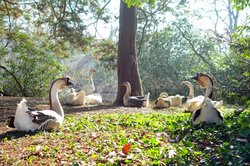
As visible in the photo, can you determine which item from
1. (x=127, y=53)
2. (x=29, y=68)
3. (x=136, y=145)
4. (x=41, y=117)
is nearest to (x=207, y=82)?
(x=136, y=145)

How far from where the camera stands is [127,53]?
12.6m

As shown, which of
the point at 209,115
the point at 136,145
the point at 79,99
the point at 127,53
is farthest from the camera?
the point at 127,53

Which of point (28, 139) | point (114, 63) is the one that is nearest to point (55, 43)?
point (114, 63)

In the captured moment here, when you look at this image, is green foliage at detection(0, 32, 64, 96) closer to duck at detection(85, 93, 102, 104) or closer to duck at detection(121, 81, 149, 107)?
duck at detection(85, 93, 102, 104)

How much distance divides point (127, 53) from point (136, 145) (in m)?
8.06

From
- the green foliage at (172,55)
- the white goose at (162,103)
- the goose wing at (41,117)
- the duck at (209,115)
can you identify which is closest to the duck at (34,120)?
the goose wing at (41,117)

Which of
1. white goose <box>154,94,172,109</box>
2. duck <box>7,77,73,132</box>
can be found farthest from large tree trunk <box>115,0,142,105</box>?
duck <box>7,77,73,132</box>

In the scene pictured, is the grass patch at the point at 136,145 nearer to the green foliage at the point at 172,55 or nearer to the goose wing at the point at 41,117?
the goose wing at the point at 41,117

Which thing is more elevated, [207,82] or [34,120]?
[207,82]

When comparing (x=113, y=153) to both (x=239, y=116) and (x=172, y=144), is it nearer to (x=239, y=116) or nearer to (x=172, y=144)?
(x=172, y=144)

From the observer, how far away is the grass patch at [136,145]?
4215 mm

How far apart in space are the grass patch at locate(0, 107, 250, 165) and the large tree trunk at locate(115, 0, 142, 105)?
19.7 ft

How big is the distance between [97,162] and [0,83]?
16528 mm

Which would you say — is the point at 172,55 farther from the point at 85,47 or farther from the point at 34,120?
the point at 34,120
